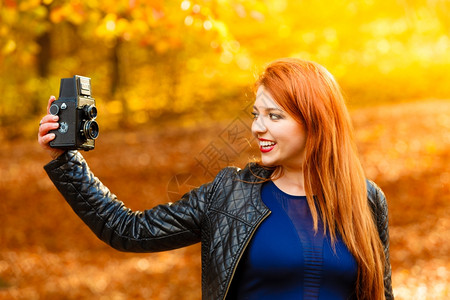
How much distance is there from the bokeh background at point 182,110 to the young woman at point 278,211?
0.33 metres

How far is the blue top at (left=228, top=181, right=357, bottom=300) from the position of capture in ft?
6.12

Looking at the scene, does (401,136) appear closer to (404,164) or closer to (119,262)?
(404,164)

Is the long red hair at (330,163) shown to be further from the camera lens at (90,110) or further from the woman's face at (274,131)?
the camera lens at (90,110)

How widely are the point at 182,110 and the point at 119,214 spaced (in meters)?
12.6

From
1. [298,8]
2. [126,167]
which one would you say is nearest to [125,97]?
[126,167]

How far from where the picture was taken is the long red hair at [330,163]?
1.96 meters

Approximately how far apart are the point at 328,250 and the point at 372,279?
24 cm

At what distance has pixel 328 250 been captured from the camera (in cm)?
192

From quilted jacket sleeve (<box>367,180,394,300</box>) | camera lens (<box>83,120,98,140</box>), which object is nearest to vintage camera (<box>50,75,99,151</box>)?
camera lens (<box>83,120,98,140</box>)

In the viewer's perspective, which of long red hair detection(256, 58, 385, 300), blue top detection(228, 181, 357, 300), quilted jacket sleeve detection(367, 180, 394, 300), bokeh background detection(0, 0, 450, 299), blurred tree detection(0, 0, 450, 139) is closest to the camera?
blue top detection(228, 181, 357, 300)

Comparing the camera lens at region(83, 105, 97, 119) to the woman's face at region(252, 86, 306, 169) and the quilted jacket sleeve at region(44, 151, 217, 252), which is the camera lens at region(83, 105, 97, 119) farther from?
the woman's face at region(252, 86, 306, 169)

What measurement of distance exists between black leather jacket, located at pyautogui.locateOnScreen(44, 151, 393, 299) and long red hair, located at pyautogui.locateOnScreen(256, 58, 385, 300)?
0.83 feet

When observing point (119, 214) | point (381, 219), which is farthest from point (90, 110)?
point (381, 219)

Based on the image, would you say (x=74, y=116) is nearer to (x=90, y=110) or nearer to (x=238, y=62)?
(x=90, y=110)
